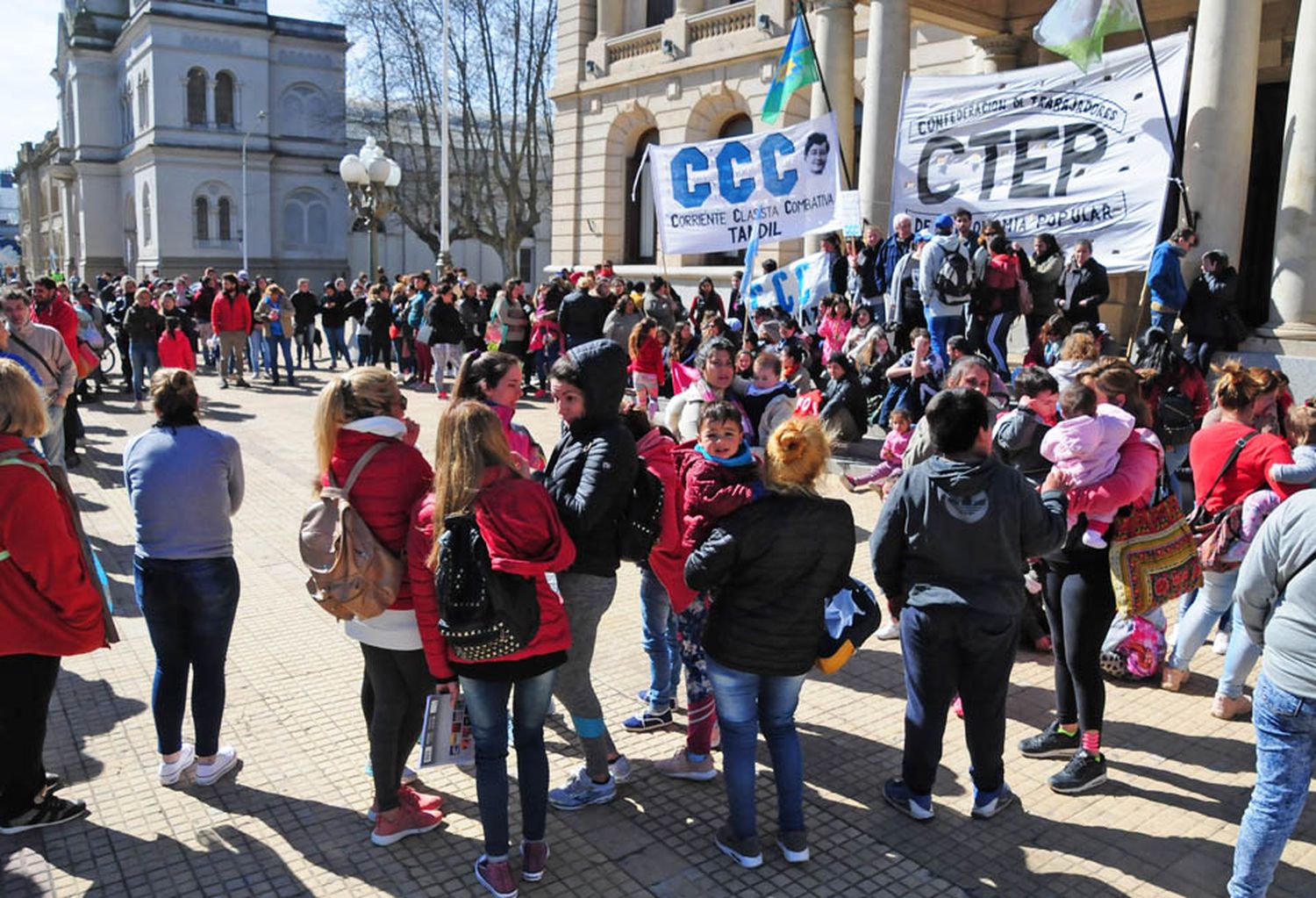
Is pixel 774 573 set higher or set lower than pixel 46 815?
higher

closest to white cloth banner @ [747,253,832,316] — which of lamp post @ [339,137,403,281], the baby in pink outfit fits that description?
lamp post @ [339,137,403,281]

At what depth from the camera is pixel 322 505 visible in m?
3.80

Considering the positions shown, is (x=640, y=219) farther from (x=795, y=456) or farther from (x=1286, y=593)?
(x=1286, y=593)

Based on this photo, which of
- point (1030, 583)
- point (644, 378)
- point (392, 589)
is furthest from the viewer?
point (644, 378)

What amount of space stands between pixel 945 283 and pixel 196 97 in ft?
169

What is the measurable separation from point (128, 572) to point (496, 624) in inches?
210

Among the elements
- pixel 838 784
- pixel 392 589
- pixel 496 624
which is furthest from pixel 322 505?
pixel 838 784

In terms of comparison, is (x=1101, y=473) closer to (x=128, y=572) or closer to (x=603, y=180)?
(x=128, y=572)

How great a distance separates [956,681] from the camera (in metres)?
4.17

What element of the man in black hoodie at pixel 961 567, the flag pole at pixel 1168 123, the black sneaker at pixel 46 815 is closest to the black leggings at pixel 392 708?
the black sneaker at pixel 46 815

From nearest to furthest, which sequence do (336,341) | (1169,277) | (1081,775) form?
1. (1081,775)
2. (1169,277)
3. (336,341)

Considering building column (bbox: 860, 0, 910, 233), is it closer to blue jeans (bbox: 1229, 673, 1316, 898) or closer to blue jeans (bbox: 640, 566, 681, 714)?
blue jeans (bbox: 640, 566, 681, 714)

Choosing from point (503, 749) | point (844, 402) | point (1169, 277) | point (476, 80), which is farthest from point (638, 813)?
point (476, 80)

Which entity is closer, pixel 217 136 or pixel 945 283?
pixel 945 283
